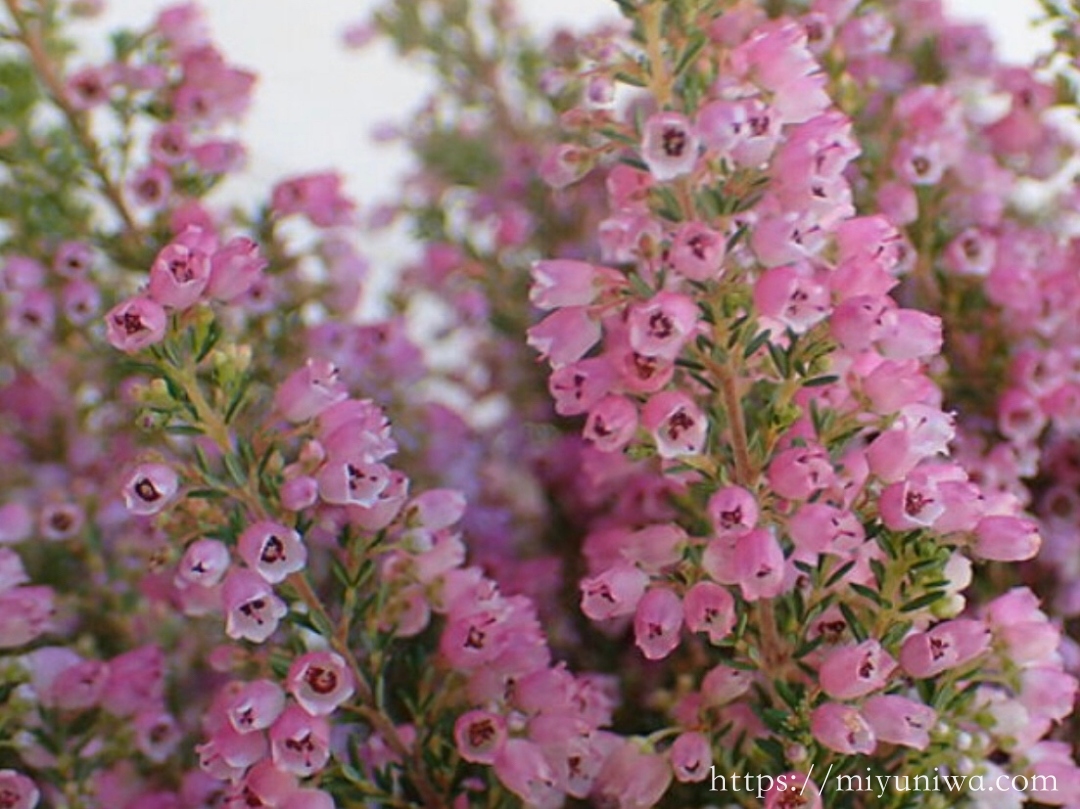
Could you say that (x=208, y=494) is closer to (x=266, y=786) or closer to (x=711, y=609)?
(x=266, y=786)

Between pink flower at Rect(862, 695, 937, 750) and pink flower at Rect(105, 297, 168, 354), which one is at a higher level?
pink flower at Rect(105, 297, 168, 354)

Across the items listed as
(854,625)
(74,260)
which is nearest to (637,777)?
(854,625)

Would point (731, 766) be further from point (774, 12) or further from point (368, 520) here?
point (774, 12)

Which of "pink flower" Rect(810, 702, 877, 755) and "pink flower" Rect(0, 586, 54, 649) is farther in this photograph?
"pink flower" Rect(0, 586, 54, 649)

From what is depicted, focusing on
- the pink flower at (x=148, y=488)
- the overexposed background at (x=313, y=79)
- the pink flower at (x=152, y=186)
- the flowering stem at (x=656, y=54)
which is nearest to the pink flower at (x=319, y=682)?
the pink flower at (x=148, y=488)

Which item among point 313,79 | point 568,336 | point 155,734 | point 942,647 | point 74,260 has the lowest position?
point 313,79

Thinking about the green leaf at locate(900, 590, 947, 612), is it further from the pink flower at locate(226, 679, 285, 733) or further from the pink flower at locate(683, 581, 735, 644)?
the pink flower at locate(226, 679, 285, 733)

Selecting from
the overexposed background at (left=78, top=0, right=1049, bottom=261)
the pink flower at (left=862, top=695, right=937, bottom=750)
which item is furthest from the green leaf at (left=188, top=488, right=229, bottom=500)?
the overexposed background at (left=78, top=0, right=1049, bottom=261)
